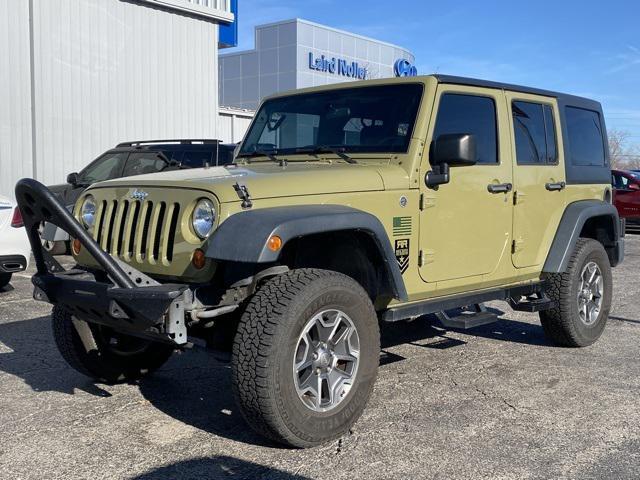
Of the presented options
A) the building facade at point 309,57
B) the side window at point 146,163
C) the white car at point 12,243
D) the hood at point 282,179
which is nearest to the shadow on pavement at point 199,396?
the hood at point 282,179

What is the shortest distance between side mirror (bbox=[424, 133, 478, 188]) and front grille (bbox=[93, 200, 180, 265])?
1.64 meters

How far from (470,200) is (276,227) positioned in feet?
5.97

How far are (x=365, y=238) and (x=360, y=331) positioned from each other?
549mm

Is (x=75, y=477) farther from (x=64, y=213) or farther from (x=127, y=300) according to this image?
(x=64, y=213)

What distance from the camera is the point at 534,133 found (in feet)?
18.0

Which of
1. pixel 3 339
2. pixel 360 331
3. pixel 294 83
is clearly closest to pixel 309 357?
pixel 360 331

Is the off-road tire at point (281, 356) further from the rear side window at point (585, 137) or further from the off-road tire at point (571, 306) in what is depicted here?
the rear side window at point (585, 137)

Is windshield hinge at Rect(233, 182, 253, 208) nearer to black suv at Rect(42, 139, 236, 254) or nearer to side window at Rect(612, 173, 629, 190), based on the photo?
black suv at Rect(42, 139, 236, 254)

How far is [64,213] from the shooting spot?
133 inches

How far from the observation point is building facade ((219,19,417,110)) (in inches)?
1505

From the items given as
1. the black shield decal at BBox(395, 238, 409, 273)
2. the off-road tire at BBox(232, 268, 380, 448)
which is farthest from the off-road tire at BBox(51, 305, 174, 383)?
the black shield decal at BBox(395, 238, 409, 273)

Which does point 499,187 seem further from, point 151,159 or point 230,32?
point 230,32

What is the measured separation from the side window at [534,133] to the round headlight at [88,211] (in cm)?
300

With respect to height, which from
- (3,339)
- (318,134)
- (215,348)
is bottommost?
Answer: (3,339)
